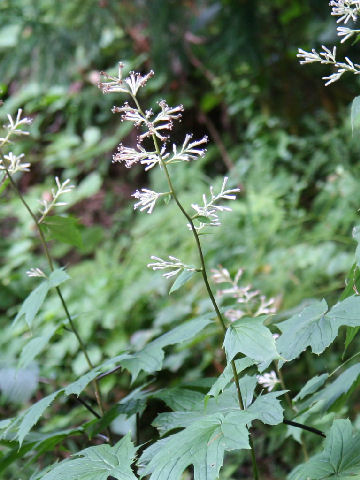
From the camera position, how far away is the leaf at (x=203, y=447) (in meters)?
0.81

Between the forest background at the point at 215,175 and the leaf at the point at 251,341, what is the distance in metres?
1.24

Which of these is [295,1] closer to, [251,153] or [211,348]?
[251,153]

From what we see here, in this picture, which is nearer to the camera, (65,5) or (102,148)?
(65,5)

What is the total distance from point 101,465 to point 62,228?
61cm

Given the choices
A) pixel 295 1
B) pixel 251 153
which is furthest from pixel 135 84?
pixel 251 153

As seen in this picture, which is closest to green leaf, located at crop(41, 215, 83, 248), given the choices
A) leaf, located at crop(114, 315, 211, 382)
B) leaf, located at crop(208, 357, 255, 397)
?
leaf, located at crop(114, 315, 211, 382)

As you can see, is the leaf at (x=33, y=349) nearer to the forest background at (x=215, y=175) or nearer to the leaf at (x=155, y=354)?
the leaf at (x=155, y=354)

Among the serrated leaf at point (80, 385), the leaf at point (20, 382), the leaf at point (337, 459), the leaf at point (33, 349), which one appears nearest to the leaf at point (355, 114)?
the leaf at point (337, 459)

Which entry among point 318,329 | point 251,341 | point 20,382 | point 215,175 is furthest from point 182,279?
point 215,175

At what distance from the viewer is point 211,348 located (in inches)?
104

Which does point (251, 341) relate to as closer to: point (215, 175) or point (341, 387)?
point (341, 387)

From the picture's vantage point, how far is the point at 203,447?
84 cm

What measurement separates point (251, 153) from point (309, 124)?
0.52m

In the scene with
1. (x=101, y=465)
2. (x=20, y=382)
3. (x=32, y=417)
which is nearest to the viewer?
(x=101, y=465)
